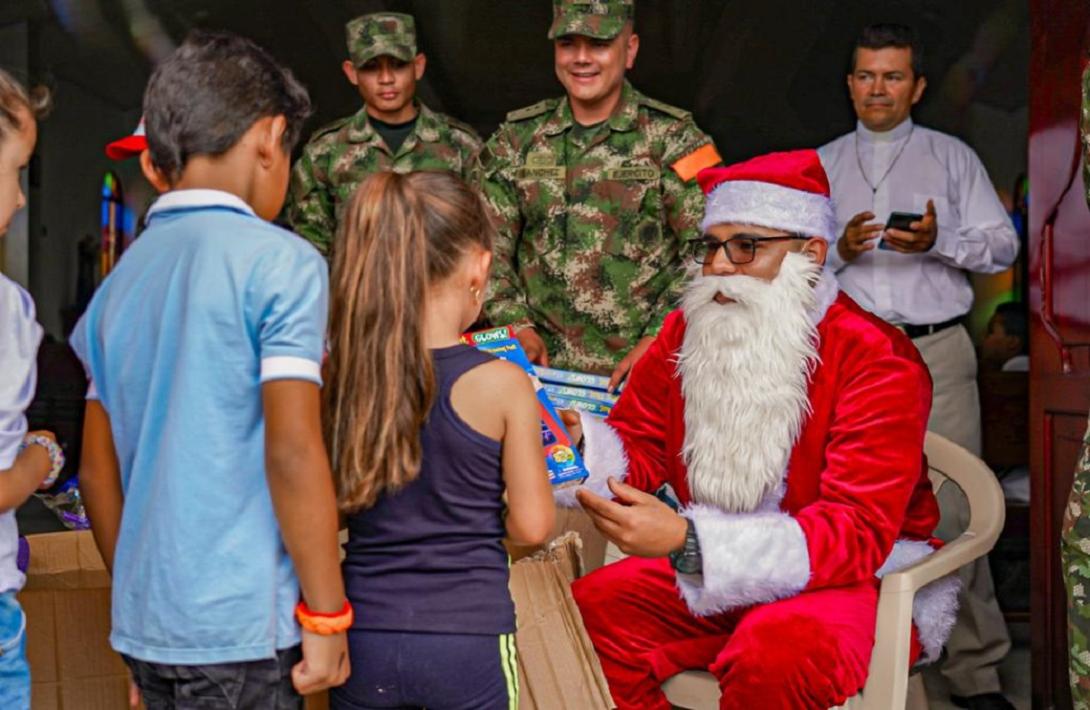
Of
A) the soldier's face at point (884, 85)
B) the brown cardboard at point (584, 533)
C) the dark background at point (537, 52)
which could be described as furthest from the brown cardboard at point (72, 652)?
the dark background at point (537, 52)

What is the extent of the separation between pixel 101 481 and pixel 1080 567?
1.75 metres

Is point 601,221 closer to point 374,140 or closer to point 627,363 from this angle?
point 627,363

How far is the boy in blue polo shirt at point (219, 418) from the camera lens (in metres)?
1.81

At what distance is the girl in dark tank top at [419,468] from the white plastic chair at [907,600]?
73 centimetres

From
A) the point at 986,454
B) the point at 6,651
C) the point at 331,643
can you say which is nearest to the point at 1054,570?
the point at 986,454

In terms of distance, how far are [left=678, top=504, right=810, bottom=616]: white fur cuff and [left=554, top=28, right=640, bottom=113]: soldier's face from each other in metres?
1.73

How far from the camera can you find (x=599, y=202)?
3.92m

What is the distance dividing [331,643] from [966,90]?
407cm

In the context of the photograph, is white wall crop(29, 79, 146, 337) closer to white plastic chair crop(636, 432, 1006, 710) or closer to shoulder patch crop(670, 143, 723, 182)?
shoulder patch crop(670, 143, 723, 182)

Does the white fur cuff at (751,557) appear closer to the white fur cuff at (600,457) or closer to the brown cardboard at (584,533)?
the white fur cuff at (600,457)

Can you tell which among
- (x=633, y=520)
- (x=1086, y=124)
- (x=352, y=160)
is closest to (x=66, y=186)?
(x=352, y=160)

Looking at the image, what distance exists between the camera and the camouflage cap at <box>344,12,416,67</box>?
A: 4.16 meters

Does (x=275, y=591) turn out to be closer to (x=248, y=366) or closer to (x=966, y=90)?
(x=248, y=366)

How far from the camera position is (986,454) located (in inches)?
191
